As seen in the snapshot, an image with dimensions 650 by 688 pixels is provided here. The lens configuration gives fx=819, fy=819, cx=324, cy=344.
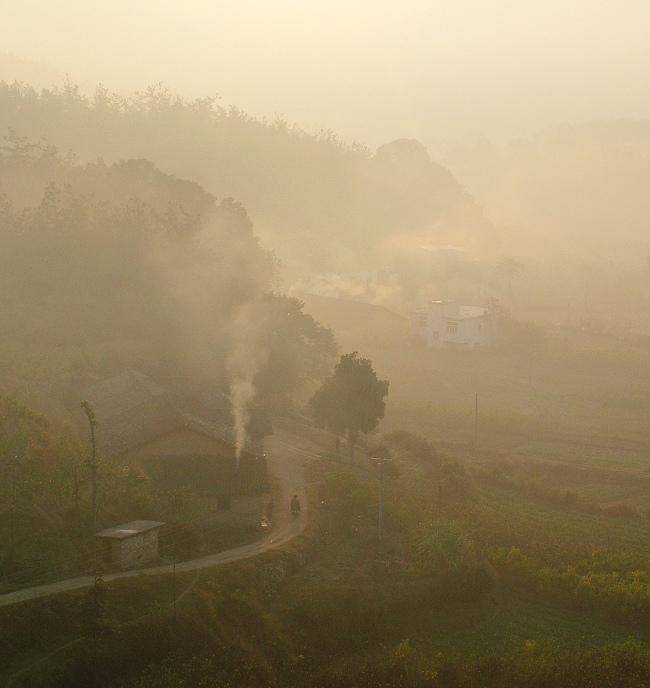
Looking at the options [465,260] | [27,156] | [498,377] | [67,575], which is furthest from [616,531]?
[465,260]

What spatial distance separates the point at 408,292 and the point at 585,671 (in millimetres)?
44683

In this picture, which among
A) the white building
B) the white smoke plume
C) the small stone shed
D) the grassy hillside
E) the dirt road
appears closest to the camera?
the grassy hillside

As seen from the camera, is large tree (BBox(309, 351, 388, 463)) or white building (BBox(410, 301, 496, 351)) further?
white building (BBox(410, 301, 496, 351))

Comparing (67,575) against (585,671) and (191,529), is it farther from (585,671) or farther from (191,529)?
(585,671)

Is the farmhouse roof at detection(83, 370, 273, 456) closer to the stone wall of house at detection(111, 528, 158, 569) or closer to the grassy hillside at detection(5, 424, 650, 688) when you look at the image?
the grassy hillside at detection(5, 424, 650, 688)

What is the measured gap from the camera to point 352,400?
24.1 metres

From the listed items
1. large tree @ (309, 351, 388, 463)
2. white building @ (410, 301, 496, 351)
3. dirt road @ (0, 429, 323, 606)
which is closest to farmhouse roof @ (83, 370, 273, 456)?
dirt road @ (0, 429, 323, 606)

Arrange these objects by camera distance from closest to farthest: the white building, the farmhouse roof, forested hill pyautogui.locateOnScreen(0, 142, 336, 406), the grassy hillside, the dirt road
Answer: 1. the grassy hillside
2. the dirt road
3. the farmhouse roof
4. forested hill pyautogui.locateOnScreen(0, 142, 336, 406)
5. the white building

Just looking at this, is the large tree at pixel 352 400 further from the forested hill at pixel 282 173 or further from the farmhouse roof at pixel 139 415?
the forested hill at pixel 282 173

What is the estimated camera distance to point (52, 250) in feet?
111

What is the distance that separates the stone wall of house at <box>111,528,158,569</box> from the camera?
13.8 meters

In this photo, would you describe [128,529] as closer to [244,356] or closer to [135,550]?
[135,550]

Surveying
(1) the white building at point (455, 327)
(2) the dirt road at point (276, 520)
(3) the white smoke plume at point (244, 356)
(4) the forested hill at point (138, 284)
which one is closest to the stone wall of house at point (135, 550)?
(2) the dirt road at point (276, 520)

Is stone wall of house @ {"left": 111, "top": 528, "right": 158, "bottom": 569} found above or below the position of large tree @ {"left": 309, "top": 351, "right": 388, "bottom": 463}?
below
